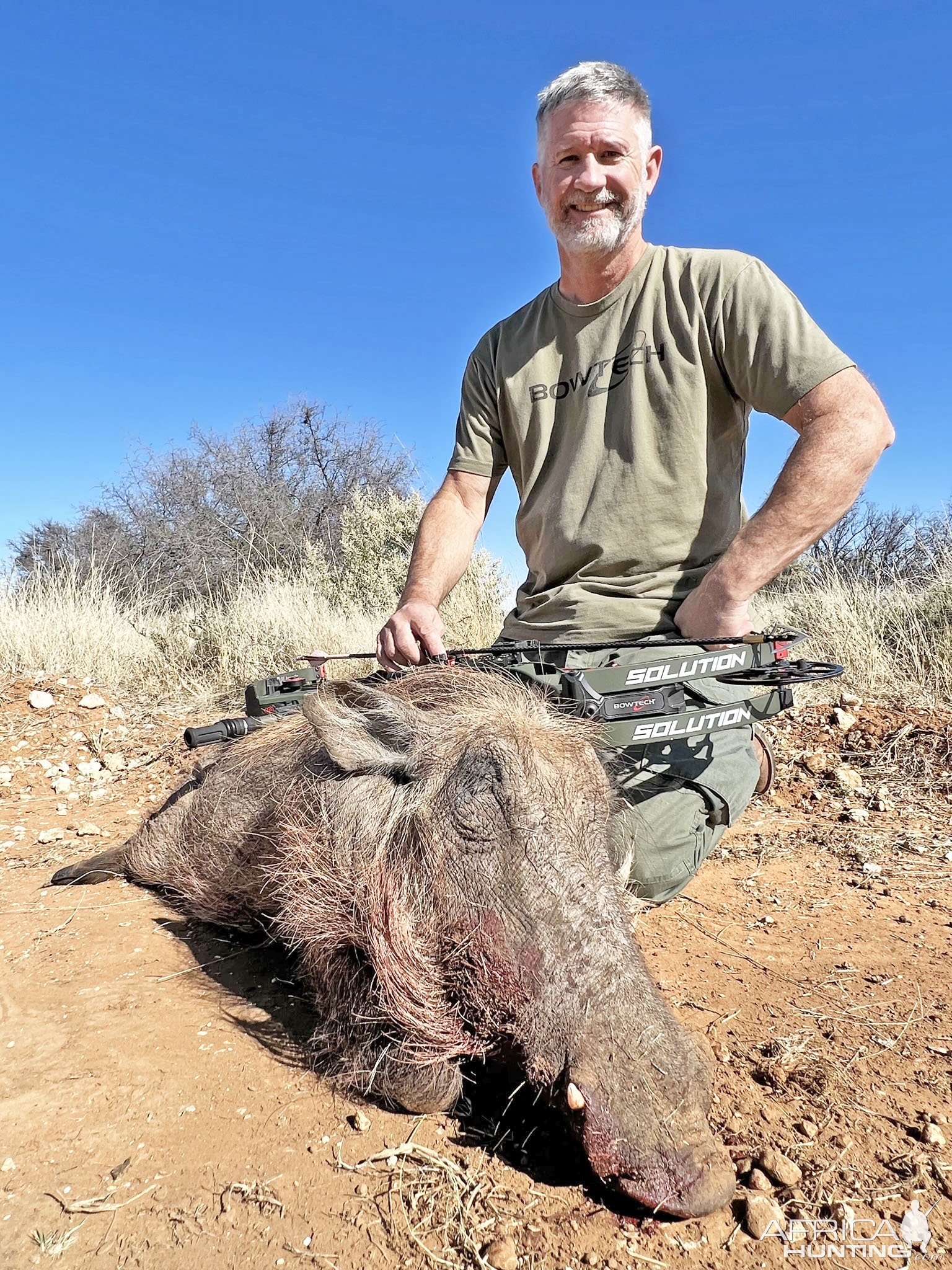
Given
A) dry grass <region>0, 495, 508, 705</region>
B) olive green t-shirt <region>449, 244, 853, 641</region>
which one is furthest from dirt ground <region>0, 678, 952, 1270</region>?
dry grass <region>0, 495, 508, 705</region>

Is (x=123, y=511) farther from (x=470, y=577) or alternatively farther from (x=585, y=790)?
(x=585, y=790)

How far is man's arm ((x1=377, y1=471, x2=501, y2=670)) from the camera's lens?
9.41 ft

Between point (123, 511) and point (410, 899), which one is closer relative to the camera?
point (410, 899)

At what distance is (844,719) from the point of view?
524 cm

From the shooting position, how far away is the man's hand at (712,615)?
9.35 feet

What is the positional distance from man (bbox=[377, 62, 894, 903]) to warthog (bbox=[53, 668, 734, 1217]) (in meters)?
0.51

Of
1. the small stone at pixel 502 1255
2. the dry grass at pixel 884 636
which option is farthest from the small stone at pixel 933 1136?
the dry grass at pixel 884 636

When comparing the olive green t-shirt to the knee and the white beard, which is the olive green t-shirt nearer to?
the white beard

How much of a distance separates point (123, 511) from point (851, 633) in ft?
42.3

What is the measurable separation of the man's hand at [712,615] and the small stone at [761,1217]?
1636mm

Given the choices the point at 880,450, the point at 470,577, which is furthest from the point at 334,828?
the point at 470,577

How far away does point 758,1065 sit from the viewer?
6.68ft

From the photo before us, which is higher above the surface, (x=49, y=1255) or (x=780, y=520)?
(x=780, y=520)

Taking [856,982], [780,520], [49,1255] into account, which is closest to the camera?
[49,1255]
